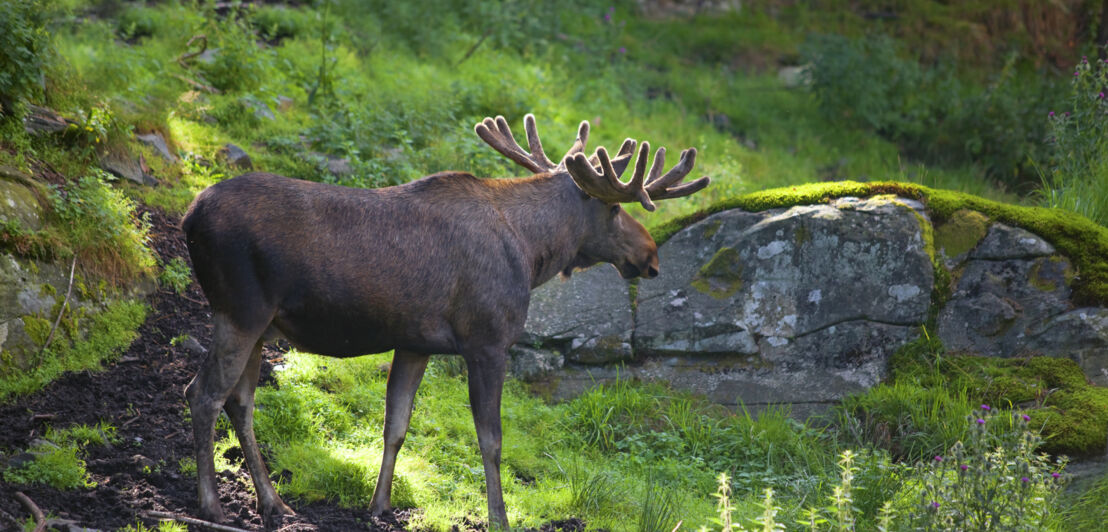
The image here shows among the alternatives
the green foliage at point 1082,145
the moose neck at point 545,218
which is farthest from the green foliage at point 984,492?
the green foliage at point 1082,145

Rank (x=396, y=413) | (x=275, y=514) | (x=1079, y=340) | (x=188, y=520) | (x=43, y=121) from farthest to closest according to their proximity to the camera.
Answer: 1. (x=43, y=121)
2. (x=1079, y=340)
3. (x=396, y=413)
4. (x=275, y=514)
5. (x=188, y=520)

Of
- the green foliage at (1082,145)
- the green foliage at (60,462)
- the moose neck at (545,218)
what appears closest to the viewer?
the green foliage at (60,462)

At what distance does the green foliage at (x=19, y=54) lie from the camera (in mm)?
6785

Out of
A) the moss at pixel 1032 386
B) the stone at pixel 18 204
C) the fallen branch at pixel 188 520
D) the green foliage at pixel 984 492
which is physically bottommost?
the fallen branch at pixel 188 520

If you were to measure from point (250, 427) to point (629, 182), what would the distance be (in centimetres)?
281

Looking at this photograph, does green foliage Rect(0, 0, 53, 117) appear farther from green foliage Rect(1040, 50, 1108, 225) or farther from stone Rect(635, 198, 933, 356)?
green foliage Rect(1040, 50, 1108, 225)

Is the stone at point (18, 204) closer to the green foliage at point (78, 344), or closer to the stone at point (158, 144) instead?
the green foliage at point (78, 344)

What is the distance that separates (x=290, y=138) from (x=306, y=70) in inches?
85.8

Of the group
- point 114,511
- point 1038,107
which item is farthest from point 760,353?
point 1038,107

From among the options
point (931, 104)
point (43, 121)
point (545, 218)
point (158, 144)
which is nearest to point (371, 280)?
point (545, 218)

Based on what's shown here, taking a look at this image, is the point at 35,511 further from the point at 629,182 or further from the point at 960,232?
the point at 960,232

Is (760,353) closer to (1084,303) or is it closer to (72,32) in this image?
(1084,303)

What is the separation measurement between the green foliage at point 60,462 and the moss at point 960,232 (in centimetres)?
657

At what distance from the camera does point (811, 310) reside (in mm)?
7641
